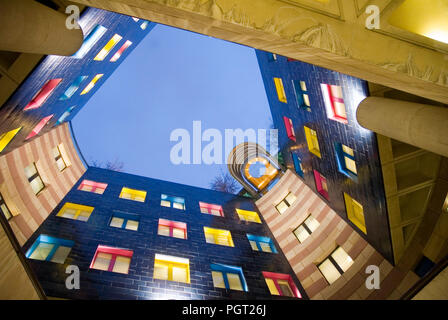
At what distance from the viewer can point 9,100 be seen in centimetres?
912

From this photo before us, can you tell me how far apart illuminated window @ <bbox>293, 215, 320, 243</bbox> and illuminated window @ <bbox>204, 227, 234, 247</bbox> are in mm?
4860

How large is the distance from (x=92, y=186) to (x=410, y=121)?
20.2 metres

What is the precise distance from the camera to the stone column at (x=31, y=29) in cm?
513

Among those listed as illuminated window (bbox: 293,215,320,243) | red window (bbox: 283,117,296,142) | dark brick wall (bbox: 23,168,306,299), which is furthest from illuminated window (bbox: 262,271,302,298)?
red window (bbox: 283,117,296,142)

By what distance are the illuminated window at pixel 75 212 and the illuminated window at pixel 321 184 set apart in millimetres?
15310

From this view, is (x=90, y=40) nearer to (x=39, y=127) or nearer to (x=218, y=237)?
(x=39, y=127)

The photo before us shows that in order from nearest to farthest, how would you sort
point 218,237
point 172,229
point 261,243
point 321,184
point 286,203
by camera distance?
point 172,229 < point 321,184 < point 218,237 < point 261,243 < point 286,203

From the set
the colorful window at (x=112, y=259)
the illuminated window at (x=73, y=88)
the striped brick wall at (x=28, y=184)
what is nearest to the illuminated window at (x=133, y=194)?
the striped brick wall at (x=28, y=184)

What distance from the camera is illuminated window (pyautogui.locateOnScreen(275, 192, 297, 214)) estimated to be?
66.4 feet

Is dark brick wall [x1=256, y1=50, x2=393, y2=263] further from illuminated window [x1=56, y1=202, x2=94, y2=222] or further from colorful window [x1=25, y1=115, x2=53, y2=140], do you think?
colorful window [x1=25, y1=115, x2=53, y2=140]

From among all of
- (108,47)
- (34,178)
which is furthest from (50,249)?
(108,47)

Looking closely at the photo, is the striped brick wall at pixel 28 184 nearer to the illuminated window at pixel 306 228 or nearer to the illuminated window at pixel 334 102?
the illuminated window at pixel 306 228

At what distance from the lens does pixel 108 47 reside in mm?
17047
